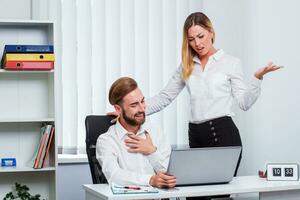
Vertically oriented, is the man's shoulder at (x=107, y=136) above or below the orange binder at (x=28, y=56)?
below

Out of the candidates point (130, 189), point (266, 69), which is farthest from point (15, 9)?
point (130, 189)

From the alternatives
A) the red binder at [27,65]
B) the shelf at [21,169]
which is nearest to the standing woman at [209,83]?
the red binder at [27,65]

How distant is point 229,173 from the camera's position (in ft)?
8.61

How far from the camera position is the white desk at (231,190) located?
2363 mm

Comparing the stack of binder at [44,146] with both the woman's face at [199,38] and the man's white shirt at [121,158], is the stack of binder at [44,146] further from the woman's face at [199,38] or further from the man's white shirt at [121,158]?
the woman's face at [199,38]

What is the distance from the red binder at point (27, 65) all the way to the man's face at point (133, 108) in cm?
111

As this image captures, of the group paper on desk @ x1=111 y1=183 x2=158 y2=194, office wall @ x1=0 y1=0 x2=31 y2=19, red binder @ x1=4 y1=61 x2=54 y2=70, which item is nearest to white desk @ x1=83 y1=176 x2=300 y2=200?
paper on desk @ x1=111 y1=183 x2=158 y2=194

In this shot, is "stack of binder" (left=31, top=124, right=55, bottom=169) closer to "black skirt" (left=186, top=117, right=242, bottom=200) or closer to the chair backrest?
the chair backrest

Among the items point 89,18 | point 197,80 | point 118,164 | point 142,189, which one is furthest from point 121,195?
point 89,18

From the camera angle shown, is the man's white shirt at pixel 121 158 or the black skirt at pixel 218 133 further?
the black skirt at pixel 218 133

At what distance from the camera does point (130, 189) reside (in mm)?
2404

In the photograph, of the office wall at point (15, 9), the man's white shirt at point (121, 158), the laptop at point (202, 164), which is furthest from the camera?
the office wall at point (15, 9)

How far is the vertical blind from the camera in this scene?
13.8 ft

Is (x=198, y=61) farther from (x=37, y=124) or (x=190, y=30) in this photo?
(x=37, y=124)
